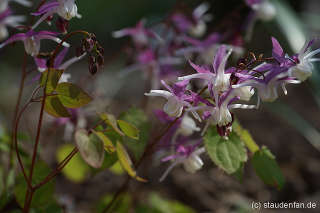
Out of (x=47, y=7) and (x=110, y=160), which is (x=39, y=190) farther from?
(x=47, y=7)

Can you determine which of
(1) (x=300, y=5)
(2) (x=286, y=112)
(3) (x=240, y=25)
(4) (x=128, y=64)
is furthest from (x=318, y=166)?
(1) (x=300, y=5)

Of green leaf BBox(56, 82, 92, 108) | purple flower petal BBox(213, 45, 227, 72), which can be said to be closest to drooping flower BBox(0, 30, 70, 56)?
green leaf BBox(56, 82, 92, 108)

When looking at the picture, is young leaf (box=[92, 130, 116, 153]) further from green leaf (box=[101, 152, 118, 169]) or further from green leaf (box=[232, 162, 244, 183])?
green leaf (box=[232, 162, 244, 183])

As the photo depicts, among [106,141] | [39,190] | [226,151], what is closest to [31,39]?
[106,141]

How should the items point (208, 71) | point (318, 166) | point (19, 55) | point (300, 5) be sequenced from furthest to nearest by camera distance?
point (19, 55), point (300, 5), point (318, 166), point (208, 71)

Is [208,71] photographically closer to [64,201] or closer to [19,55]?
[64,201]

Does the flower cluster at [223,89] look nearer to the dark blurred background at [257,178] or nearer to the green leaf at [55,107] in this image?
the green leaf at [55,107]

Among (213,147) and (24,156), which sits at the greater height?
(213,147)

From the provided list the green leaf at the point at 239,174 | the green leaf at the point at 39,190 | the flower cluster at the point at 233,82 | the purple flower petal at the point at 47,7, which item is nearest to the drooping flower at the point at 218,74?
the flower cluster at the point at 233,82
